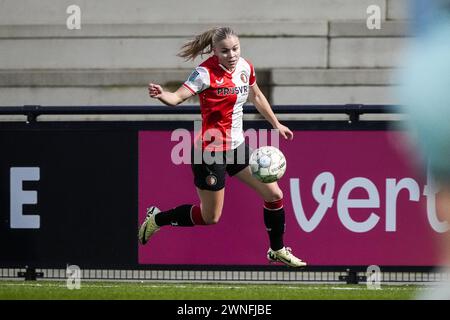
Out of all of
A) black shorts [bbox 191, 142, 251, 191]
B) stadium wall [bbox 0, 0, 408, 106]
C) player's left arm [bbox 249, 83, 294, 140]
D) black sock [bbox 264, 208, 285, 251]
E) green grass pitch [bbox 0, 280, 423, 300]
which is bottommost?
green grass pitch [bbox 0, 280, 423, 300]

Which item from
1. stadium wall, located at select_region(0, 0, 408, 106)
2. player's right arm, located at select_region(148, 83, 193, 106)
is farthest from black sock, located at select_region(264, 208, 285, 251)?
stadium wall, located at select_region(0, 0, 408, 106)

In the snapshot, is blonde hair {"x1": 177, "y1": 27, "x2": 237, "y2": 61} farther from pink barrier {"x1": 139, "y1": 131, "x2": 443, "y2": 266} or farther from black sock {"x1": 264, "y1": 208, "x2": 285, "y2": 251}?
black sock {"x1": 264, "y1": 208, "x2": 285, "y2": 251}

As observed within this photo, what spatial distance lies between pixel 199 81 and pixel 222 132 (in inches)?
20.3

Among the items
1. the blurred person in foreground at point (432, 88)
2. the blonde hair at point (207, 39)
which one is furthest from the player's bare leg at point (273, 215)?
the blurred person in foreground at point (432, 88)

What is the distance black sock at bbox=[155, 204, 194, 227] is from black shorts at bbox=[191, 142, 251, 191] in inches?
16.5

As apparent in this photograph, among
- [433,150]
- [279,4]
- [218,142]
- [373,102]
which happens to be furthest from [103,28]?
[433,150]

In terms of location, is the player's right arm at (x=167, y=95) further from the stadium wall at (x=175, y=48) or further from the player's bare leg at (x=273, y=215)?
the stadium wall at (x=175, y=48)

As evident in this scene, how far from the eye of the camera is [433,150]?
6.75m

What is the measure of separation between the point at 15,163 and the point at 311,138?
112 inches

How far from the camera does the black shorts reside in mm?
10352

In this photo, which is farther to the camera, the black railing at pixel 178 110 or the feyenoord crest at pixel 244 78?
the black railing at pixel 178 110

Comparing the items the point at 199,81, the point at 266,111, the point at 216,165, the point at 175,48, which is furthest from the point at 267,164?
the point at 175,48

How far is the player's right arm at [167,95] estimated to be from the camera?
9.30 metres

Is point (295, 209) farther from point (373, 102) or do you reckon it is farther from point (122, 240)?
point (373, 102)
